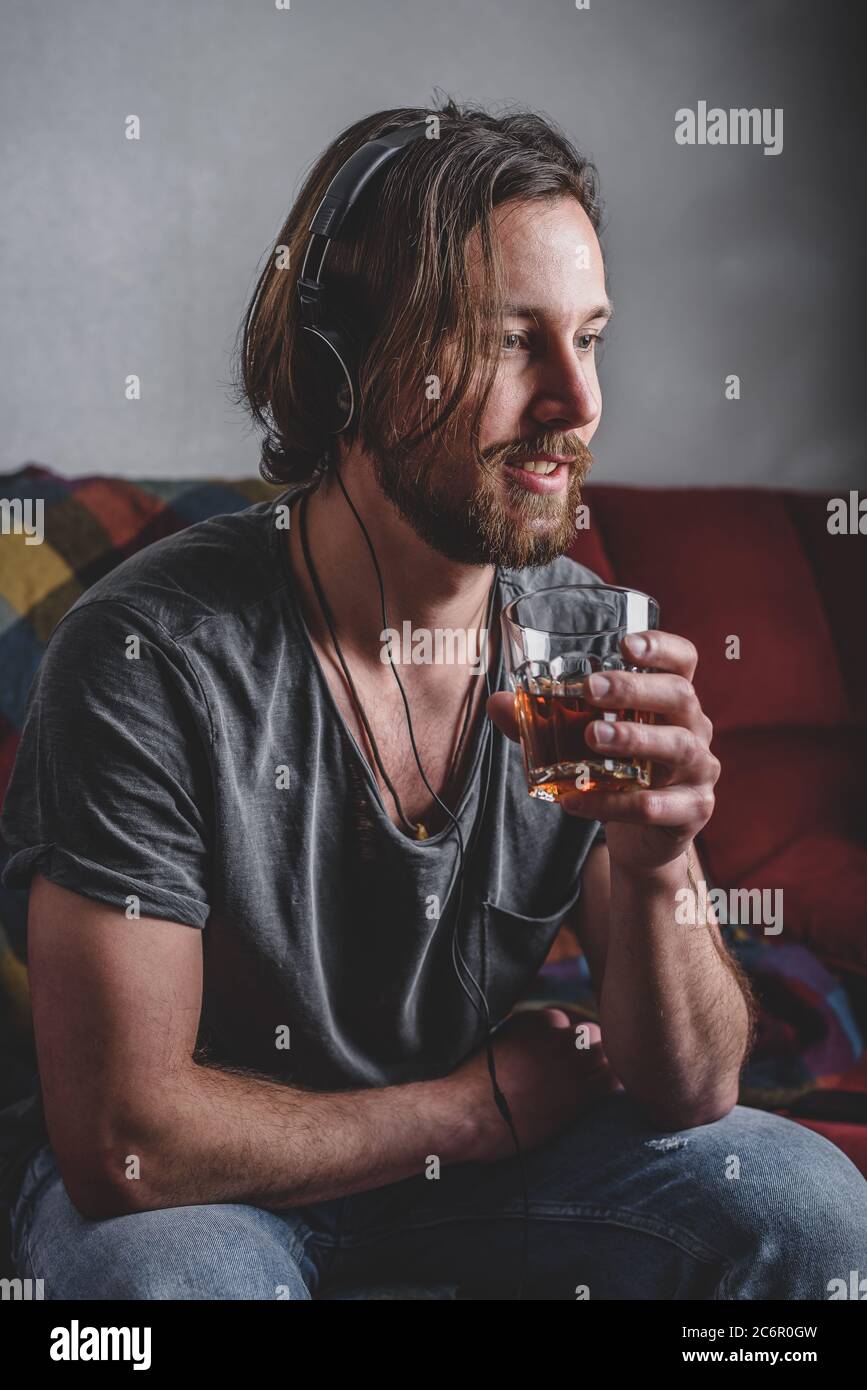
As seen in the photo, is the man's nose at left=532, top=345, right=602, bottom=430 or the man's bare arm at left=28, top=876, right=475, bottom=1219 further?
the man's nose at left=532, top=345, right=602, bottom=430

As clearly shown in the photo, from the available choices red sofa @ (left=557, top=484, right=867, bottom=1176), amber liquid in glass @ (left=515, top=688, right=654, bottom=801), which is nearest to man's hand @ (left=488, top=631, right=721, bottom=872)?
amber liquid in glass @ (left=515, top=688, right=654, bottom=801)

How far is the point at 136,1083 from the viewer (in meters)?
0.85

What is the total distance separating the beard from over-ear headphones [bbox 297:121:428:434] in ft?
0.31

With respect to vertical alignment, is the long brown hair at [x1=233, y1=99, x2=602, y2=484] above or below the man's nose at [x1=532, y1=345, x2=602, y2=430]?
above

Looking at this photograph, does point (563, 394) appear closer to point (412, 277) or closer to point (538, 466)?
point (538, 466)

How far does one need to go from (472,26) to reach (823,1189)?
6.26 feet

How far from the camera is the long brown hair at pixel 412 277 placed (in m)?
1.02

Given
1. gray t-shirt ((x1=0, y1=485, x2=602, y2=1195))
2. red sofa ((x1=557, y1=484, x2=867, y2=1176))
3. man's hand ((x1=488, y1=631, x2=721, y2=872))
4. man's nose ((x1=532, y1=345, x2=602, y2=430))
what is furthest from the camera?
red sofa ((x1=557, y1=484, x2=867, y2=1176))

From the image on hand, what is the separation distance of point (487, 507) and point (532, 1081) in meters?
0.55

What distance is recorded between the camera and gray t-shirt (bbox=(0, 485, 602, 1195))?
0.89 metres

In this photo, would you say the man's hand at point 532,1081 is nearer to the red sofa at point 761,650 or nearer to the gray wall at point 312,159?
the red sofa at point 761,650

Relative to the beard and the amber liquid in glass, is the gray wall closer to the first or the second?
the beard

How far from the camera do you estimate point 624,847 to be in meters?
0.96

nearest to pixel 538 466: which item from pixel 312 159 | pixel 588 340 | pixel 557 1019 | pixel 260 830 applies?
pixel 588 340
